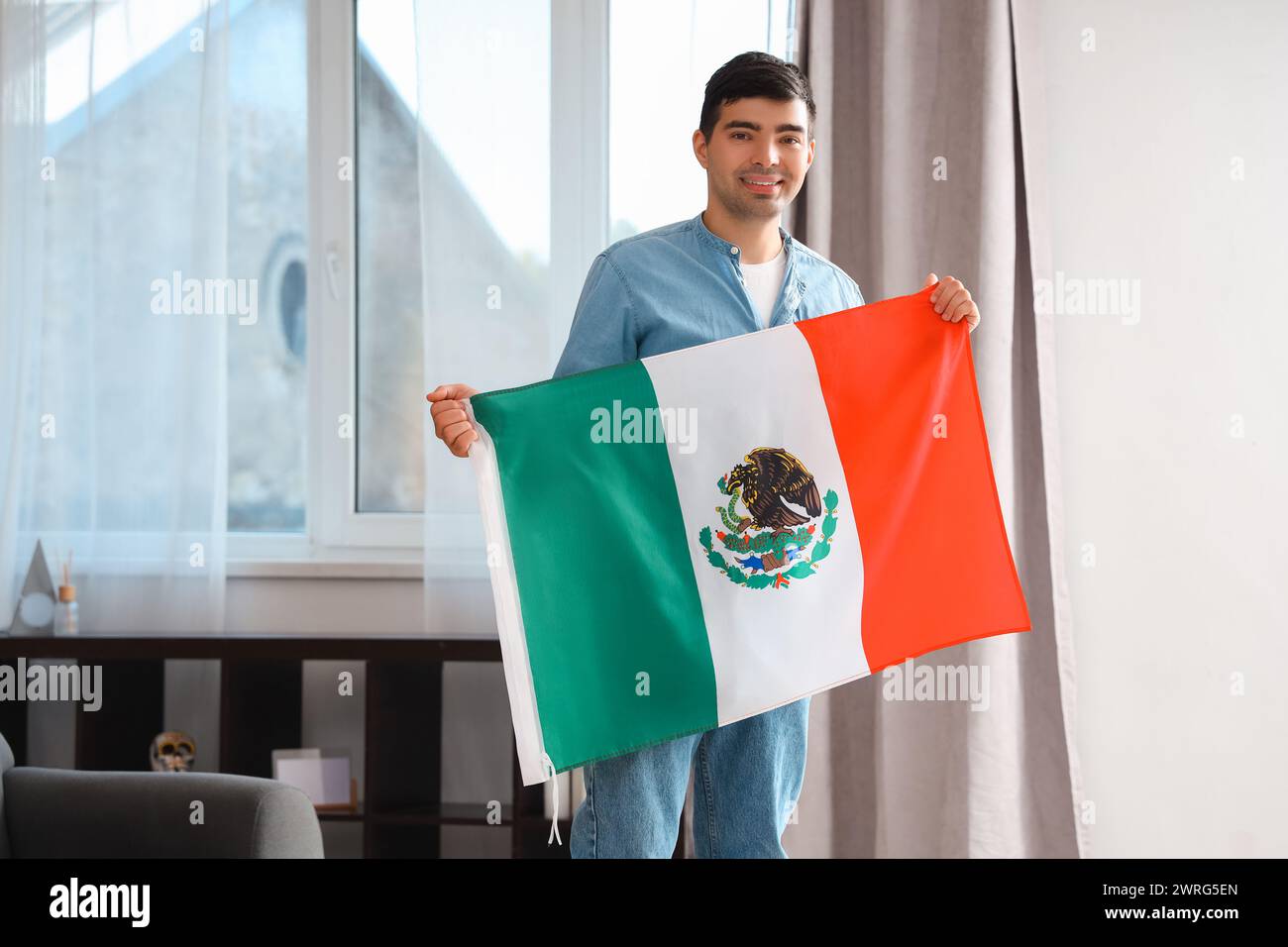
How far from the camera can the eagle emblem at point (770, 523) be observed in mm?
1452

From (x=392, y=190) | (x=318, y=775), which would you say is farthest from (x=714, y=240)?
(x=318, y=775)

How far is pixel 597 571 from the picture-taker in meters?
1.42

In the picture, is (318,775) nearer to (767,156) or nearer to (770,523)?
(770,523)

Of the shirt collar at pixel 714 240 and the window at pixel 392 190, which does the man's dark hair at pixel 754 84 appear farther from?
the window at pixel 392 190

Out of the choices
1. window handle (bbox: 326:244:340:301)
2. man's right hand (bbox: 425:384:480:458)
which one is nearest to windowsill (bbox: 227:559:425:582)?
window handle (bbox: 326:244:340:301)

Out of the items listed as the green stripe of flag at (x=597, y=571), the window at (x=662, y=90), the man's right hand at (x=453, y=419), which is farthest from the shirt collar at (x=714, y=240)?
the window at (x=662, y=90)

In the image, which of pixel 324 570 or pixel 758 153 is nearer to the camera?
pixel 758 153

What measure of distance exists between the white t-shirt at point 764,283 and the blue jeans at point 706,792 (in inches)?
22.7

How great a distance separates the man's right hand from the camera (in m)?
1.40

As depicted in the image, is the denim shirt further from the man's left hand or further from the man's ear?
the man's left hand

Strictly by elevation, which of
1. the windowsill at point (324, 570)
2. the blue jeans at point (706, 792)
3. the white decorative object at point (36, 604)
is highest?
the windowsill at point (324, 570)

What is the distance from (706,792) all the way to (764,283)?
745mm
